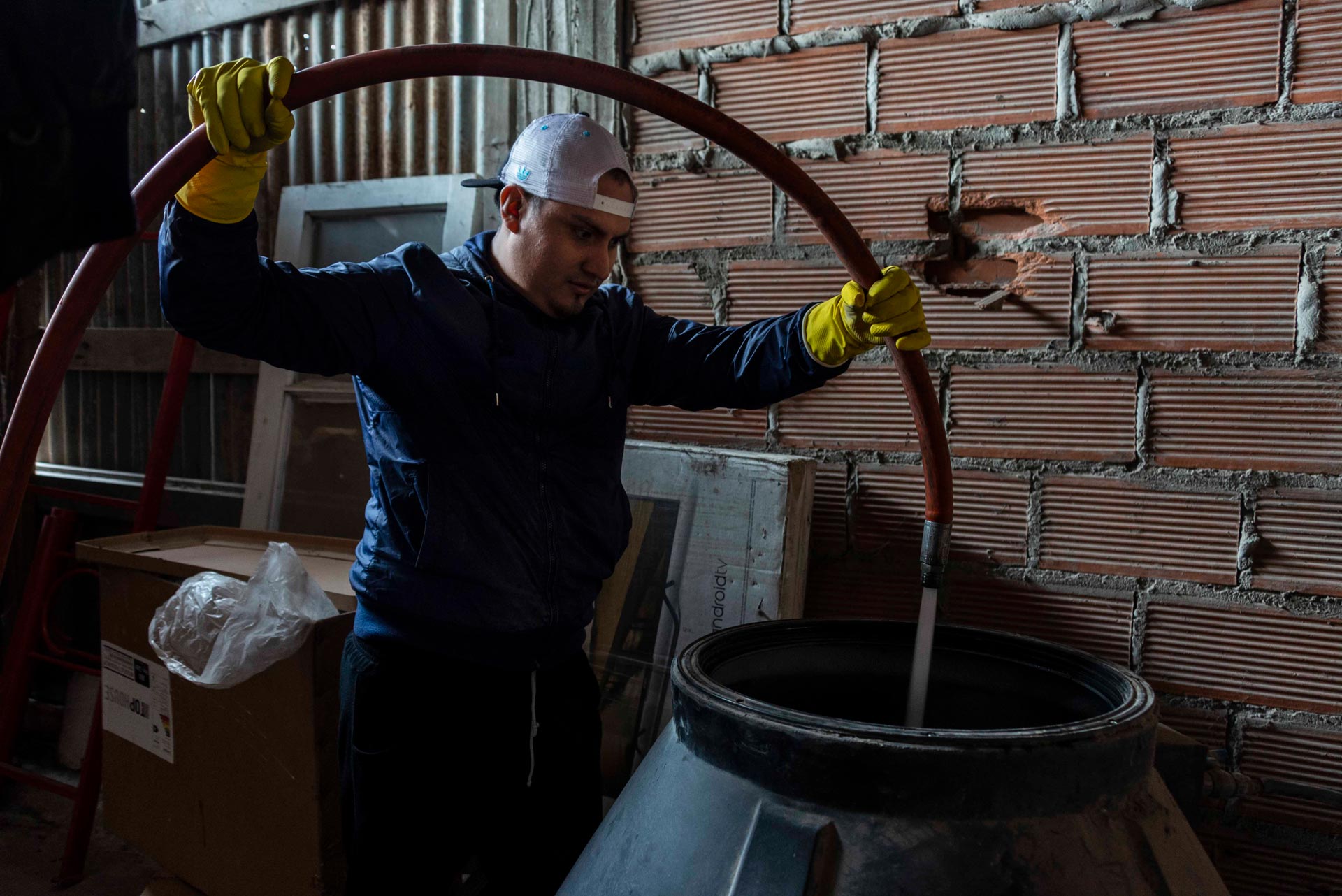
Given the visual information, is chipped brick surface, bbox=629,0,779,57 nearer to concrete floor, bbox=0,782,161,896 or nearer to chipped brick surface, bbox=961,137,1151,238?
chipped brick surface, bbox=961,137,1151,238

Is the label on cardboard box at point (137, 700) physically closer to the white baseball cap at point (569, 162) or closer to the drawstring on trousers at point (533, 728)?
the drawstring on trousers at point (533, 728)

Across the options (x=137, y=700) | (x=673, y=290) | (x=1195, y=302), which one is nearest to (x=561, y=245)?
(x=673, y=290)

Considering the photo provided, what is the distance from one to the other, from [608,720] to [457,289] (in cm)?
104

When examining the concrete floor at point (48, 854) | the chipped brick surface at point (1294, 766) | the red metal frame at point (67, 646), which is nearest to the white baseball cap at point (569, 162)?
the red metal frame at point (67, 646)

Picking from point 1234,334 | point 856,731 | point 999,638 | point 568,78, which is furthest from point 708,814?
point 1234,334

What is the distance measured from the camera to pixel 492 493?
1.32 metres

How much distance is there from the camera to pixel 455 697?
134 cm

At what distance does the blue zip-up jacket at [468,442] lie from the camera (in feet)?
4.18

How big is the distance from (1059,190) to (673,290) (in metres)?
0.84

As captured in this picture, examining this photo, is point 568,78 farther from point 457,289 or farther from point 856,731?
point 856,731

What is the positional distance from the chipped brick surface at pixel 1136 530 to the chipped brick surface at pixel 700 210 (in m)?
0.84

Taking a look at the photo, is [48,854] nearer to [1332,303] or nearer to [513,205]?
[513,205]

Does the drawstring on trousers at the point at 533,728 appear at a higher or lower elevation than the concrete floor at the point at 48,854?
higher

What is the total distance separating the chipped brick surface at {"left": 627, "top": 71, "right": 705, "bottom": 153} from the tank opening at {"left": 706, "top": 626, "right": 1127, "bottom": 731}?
1.27 meters
